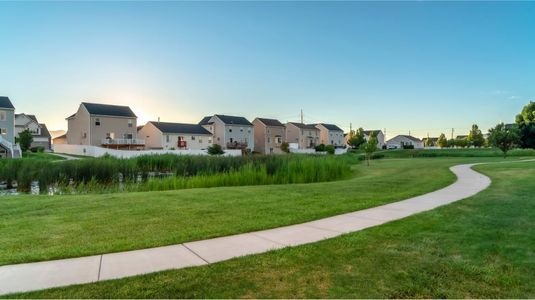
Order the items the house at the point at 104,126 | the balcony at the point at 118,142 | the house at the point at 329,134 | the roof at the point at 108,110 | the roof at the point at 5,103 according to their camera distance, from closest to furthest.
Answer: the roof at the point at 5,103 → the house at the point at 104,126 → the balcony at the point at 118,142 → the roof at the point at 108,110 → the house at the point at 329,134

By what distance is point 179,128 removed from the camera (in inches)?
2074

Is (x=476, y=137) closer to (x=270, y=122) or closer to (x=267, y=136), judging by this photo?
(x=270, y=122)

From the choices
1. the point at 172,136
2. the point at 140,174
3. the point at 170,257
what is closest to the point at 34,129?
the point at 172,136

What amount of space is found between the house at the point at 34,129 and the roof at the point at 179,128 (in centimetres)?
1930

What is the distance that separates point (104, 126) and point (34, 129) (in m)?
21.8

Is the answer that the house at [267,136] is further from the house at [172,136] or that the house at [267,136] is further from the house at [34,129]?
the house at [34,129]

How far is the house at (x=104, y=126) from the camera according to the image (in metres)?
43.4

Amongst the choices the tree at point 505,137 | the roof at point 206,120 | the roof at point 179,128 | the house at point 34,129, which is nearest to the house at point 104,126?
the roof at point 179,128

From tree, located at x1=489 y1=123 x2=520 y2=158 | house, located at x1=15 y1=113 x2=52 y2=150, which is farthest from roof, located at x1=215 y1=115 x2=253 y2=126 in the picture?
tree, located at x1=489 y1=123 x2=520 y2=158

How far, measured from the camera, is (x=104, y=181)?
1628 centimetres

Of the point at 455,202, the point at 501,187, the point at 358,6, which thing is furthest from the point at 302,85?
the point at 455,202

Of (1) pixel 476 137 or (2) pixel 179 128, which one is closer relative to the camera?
(2) pixel 179 128

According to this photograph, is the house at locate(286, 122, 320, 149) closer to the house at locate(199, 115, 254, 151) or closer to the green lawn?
the house at locate(199, 115, 254, 151)

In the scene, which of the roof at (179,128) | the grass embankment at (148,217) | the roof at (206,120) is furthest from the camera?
the roof at (206,120)
